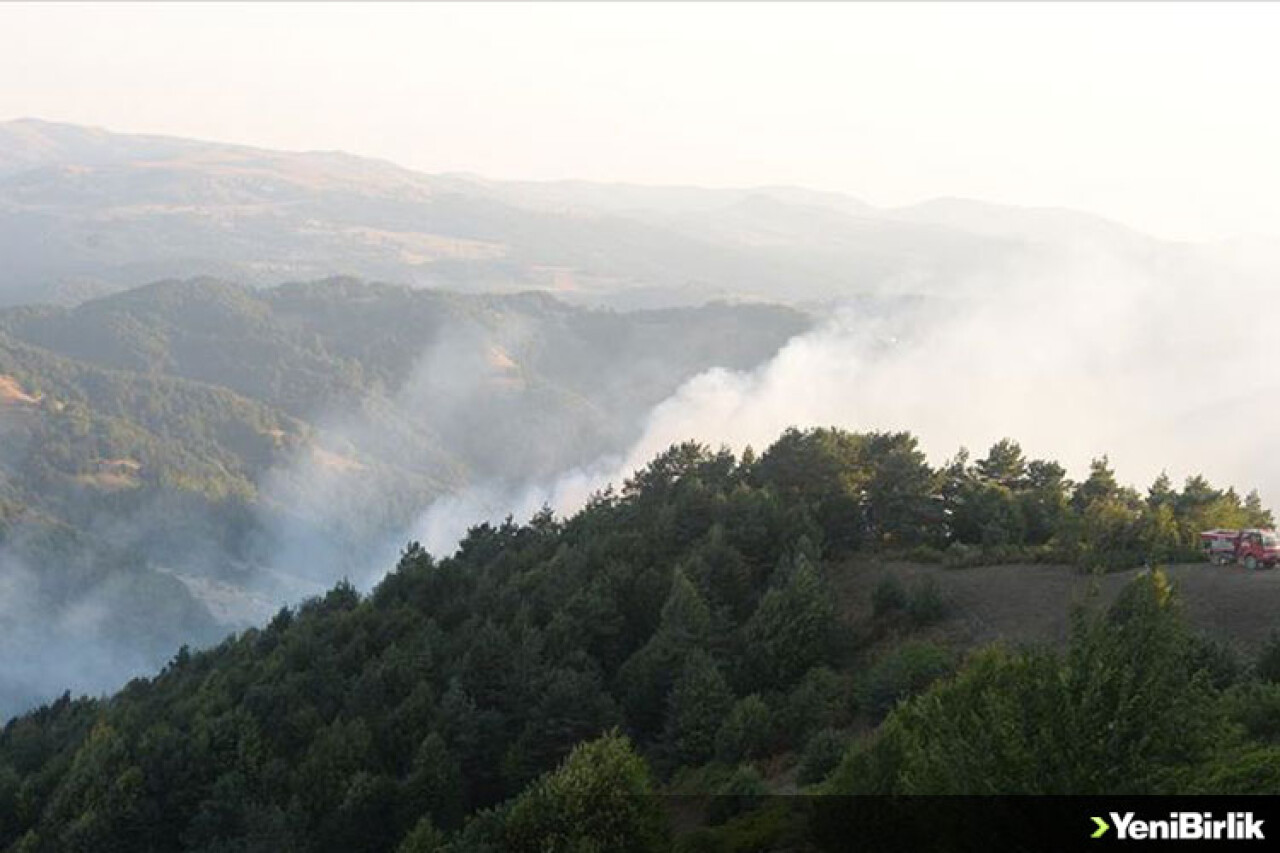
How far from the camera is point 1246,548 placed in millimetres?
54469

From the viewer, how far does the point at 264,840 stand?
48156 millimetres

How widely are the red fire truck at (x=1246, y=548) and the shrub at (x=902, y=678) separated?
18.6 meters

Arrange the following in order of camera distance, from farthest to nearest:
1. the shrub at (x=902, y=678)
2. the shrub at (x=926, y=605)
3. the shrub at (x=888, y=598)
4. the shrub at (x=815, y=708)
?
the shrub at (x=888, y=598)
the shrub at (x=926, y=605)
the shrub at (x=815, y=708)
the shrub at (x=902, y=678)

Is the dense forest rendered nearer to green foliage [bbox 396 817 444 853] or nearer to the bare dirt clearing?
green foliage [bbox 396 817 444 853]

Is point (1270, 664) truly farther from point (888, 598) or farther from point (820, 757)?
point (888, 598)

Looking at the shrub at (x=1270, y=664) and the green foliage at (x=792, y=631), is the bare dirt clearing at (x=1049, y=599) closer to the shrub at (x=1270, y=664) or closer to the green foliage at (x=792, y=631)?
the green foliage at (x=792, y=631)

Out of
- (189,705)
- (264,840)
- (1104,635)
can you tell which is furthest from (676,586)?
(1104,635)

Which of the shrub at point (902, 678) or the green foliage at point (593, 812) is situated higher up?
the green foliage at point (593, 812)

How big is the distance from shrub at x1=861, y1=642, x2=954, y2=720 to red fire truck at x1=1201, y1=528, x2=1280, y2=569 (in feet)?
61.0

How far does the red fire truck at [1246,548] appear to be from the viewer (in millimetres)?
53688

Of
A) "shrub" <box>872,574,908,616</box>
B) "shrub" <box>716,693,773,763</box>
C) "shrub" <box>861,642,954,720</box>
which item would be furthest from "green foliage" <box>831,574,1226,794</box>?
"shrub" <box>872,574,908,616</box>

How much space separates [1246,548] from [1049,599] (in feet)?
31.2

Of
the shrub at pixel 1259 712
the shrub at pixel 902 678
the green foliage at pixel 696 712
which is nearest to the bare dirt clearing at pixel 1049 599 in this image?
the shrub at pixel 902 678

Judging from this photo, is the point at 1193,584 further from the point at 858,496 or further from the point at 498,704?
the point at 498,704
